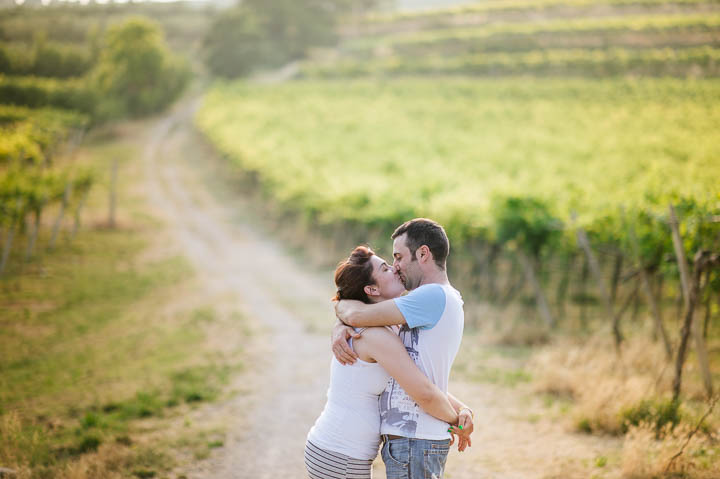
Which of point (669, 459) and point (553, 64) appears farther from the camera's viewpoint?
point (553, 64)

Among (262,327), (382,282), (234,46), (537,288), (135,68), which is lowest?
(262,327)

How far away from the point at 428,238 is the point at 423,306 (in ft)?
1.28

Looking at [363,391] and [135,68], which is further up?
[135,68]

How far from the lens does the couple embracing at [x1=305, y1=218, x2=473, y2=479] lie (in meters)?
2.92

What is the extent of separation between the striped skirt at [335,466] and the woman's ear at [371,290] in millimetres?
856

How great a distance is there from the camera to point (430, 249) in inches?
121

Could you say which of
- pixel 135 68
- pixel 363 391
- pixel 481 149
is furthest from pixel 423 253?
pixel 135 68

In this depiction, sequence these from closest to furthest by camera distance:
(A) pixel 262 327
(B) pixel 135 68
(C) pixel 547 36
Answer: (A) pixel 262 327 → (B) pixel 135 68 → (C) pixel 547 36

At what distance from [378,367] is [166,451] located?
422 centimetres

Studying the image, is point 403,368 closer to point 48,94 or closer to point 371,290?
point 371,290

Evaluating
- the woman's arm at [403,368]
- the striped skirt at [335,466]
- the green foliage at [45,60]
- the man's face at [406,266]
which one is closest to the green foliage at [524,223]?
the man's face at [406,266]

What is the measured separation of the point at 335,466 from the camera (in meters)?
3.02

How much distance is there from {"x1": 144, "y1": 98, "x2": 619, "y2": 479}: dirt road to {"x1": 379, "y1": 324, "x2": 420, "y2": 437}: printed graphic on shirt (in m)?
2.89

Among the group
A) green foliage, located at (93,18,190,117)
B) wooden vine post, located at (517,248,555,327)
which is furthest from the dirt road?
green foliage, located at (93,18,190,117)
